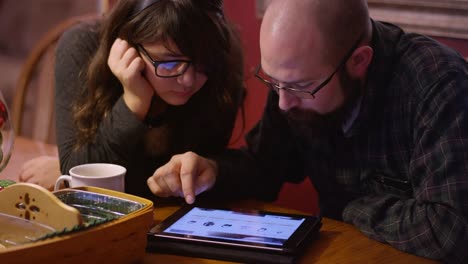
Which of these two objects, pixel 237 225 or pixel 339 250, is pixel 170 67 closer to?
pixel 237 225

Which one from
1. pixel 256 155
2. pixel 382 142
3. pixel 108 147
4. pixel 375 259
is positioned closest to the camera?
pixel 375 259

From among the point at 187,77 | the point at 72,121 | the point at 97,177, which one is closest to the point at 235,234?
the point at 97,177

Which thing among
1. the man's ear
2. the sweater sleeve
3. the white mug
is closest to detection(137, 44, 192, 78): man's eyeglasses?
the sweater sleeve

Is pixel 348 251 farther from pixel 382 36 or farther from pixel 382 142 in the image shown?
pixel 382 36

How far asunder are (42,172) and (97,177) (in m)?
0.33

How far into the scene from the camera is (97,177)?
1397 mm

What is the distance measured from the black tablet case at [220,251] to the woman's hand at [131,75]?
0.39m

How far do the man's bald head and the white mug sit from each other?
41cm

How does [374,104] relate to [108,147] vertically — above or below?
above

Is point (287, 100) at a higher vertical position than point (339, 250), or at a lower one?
higher

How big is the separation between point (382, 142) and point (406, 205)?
0.54ft

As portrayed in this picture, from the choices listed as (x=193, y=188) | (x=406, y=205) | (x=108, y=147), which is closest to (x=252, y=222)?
(x=193, y=188)

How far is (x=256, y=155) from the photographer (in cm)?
174

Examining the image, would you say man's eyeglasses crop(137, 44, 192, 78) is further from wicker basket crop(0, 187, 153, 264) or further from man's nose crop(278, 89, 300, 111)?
wicker basket crop(0, 187, 153, 264)
